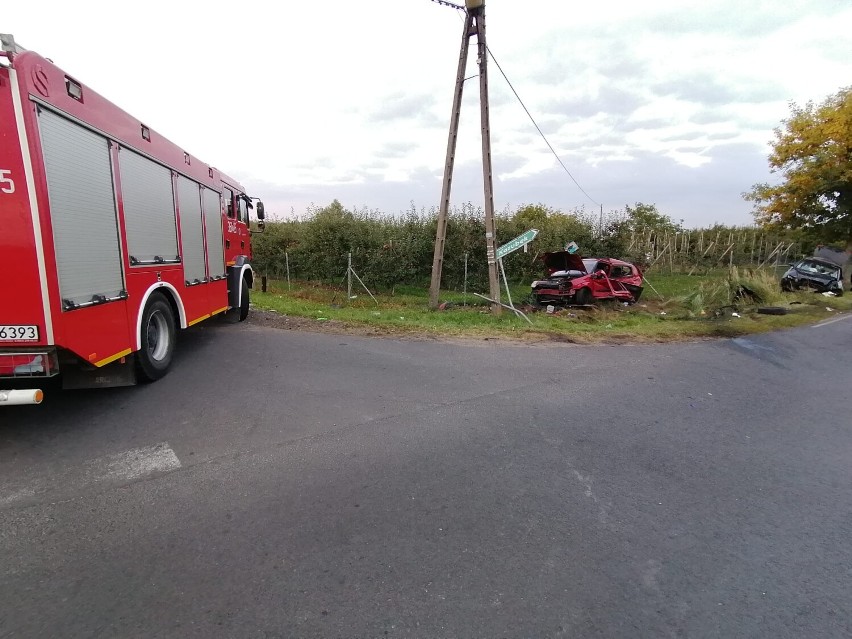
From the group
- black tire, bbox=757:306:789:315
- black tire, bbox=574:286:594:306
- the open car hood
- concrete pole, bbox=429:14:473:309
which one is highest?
concrete pole, bbox=429:14:473:309

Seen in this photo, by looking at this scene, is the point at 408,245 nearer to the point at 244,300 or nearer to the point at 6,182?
the point at 244,300

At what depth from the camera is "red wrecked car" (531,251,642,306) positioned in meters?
12.6

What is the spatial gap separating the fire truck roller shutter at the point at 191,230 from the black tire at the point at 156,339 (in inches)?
30.9

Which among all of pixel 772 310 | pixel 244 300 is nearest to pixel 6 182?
pixel 244 300

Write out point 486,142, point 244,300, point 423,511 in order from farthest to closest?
1. point 486,142
2. point 244,300
3. point 423,511

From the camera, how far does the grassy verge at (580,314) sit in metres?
9.70

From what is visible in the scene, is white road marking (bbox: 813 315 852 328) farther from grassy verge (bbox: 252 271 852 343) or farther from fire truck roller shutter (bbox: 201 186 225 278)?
fire truck roller shutter (bbox: 201 186 225 278)

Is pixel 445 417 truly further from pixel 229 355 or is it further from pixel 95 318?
pixel 229 355

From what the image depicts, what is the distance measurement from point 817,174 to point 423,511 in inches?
1062

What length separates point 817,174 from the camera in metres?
21.4

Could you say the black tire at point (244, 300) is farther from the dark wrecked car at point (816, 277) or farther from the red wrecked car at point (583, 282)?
the dark wrecked car at point (816, 277)

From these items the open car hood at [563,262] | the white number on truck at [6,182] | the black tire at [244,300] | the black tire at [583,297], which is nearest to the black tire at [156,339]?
the white number on truck at [6,182]

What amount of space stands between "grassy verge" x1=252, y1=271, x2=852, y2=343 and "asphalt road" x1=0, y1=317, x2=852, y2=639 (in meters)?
3.82

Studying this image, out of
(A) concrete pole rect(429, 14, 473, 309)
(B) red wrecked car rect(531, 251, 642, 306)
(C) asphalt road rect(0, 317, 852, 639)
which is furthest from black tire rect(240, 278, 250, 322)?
(B) red wrecked car rect(531, 251, 642, 306)
